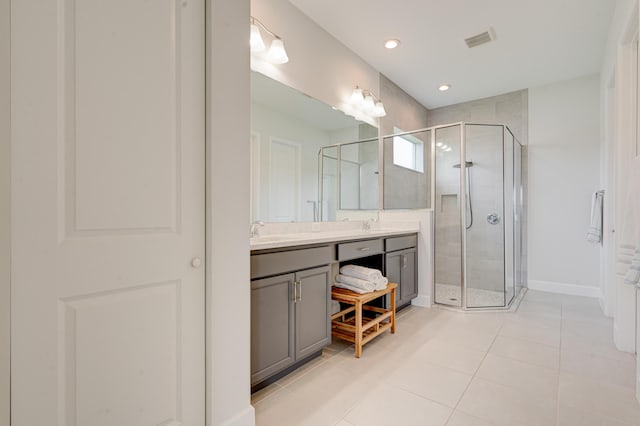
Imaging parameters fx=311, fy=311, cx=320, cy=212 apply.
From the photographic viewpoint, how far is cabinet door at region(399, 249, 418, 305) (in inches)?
120

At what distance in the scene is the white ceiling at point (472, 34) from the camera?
2502 mm

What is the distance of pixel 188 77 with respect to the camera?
1.17 metres

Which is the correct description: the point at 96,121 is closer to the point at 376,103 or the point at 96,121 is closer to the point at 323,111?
the point at 323,111

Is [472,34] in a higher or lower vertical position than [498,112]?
higher

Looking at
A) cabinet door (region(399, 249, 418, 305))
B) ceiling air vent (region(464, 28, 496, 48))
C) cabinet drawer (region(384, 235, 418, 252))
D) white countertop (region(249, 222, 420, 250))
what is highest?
ceiling air vent (region(464, 28, 496, 48))

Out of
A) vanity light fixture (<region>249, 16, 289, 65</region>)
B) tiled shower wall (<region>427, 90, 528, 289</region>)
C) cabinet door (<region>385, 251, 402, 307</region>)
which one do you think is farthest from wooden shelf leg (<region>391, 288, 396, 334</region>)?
tiled shower wall (<region>427, 90, 528, 289</region>)

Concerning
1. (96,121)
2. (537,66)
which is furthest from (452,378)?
(537,66)

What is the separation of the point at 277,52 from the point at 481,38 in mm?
1999

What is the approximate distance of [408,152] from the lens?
3.76 meters

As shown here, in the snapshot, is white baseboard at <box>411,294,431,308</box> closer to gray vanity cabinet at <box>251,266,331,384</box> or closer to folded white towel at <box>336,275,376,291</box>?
folded white towel at <box>336,275,376,291</box>

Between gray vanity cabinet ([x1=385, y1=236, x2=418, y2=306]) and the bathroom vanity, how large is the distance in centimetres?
62

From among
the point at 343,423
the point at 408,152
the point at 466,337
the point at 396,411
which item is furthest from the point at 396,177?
the point at 343,423

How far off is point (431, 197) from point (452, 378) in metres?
2.03

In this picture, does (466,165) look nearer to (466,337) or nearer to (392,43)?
(392,43)
